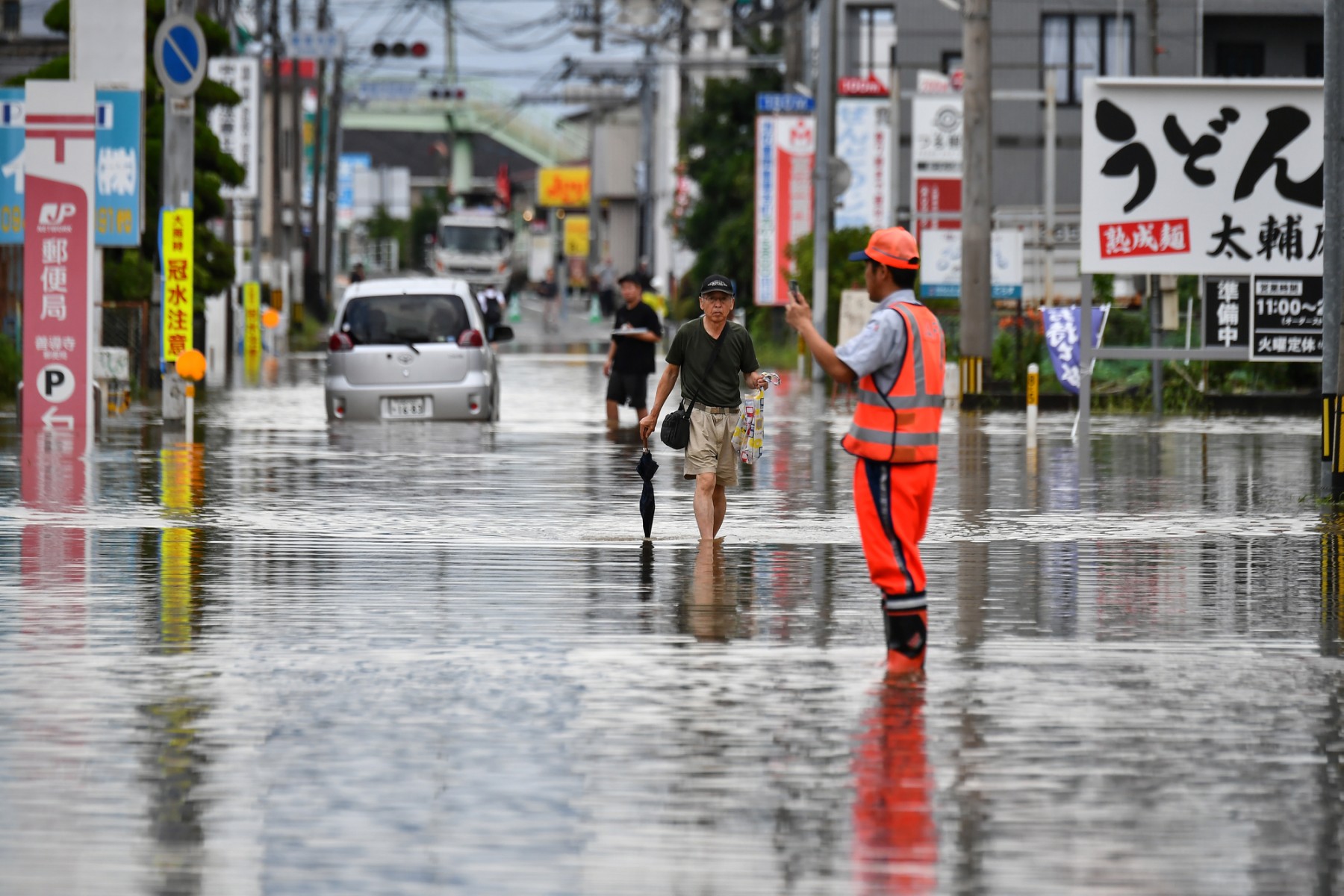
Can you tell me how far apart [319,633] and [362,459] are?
1008 cm

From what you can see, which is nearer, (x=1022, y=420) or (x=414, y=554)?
(x=414, y=554)

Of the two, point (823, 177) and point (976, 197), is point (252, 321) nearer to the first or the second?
point (823, 177)

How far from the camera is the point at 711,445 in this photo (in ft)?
43.4

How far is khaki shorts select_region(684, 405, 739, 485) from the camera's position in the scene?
43.4 ft

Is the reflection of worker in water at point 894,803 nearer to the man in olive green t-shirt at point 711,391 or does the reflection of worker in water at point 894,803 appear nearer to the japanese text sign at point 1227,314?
the man in olive green t-shirt at point 711,391

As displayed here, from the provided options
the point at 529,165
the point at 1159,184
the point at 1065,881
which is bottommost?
the point at 1065,881

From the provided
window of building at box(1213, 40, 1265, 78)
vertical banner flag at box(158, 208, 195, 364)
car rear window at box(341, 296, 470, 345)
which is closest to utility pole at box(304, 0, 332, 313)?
window of building at box(1213, 40, 1265, 78)

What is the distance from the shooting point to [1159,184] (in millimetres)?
21188

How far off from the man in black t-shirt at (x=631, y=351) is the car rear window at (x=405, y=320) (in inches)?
67.6

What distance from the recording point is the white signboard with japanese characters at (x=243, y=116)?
43812mm

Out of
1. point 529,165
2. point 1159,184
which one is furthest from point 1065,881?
point 529,165

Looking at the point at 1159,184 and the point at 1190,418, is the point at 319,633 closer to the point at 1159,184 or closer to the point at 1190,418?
the point at 1159,184

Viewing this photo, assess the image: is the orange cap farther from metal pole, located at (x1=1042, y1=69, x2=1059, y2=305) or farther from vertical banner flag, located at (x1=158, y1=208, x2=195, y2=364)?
metal pole, located at (x1=1042, y1=69, x2=1059, y2=305)

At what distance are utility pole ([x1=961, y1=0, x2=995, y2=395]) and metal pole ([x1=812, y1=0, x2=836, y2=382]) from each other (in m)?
7.71
